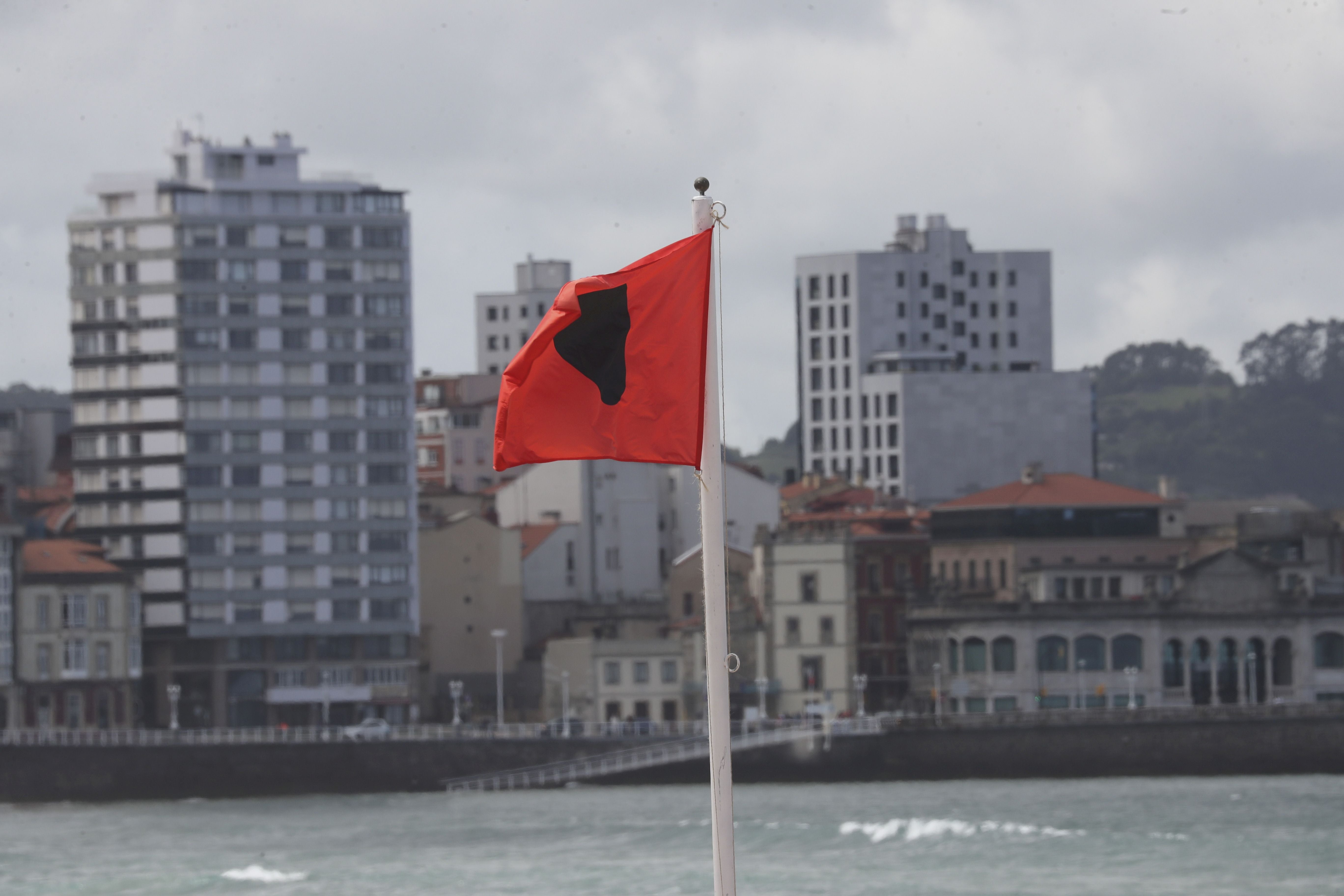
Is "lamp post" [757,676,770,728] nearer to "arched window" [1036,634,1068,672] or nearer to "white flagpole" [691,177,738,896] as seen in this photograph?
"arched window" [1036,634,1068,672]

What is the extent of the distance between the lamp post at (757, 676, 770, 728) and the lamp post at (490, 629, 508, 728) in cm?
1231

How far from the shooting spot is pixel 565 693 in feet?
394

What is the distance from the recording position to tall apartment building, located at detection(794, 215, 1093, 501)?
165 meters

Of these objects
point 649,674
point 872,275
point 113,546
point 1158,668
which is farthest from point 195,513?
point 872,275

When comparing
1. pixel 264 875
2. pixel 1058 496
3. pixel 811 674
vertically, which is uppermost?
pixel 1058 496

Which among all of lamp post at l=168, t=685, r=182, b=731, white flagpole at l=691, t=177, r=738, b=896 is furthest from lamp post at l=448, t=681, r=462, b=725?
white flagpole at l=691, t=177, r=738, b=896

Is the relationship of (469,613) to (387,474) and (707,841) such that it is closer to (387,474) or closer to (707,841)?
(387,474)

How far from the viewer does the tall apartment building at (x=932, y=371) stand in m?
165

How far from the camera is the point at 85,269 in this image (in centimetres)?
12388

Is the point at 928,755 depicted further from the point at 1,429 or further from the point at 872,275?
the point at 872,275

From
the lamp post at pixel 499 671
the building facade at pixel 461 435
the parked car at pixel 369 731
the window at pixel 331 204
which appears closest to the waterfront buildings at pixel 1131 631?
the lamp post at pixel 499 671

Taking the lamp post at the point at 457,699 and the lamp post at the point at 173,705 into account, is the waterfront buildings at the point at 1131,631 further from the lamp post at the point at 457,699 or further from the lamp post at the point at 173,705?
the lamp post at the point at 173,705

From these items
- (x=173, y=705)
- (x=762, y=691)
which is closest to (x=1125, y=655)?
(x=762, y=691)

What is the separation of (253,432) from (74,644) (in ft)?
47.7
